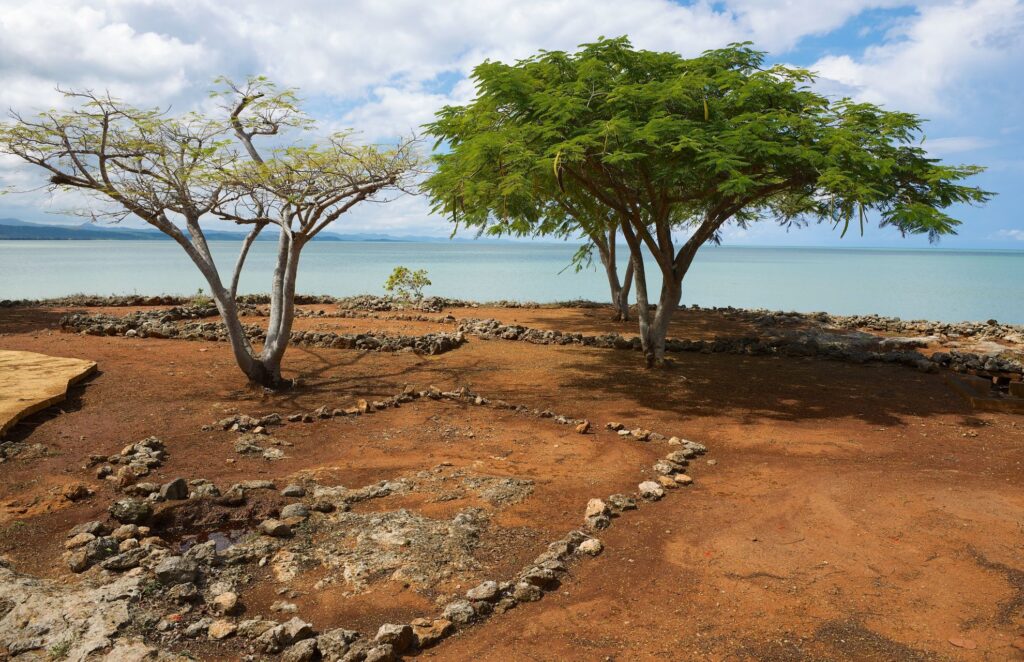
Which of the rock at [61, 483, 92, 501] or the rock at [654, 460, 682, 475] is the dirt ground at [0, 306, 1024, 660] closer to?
the rock at [61, 483, 92, 501]

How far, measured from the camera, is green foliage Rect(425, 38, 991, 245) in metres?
9.41

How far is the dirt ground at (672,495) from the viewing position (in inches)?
169

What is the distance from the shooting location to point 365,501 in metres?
6.24

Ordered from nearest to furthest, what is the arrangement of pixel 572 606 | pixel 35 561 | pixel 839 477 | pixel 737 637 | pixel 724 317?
pixel 737 637 → pixel 572 606 → pixel 35 561 → pixel 839 477 → pixel 724 317

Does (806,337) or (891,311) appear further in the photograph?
(891,311)

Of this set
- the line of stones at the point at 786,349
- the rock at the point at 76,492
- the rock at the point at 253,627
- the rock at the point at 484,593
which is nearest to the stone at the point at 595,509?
the rock at the point at 484,593

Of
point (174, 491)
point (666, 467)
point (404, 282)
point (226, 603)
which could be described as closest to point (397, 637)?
point (226, 603)

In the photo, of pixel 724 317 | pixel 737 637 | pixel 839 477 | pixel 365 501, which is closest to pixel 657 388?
pixel 839 477

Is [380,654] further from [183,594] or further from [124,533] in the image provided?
[124,533]

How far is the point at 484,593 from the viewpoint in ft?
14.9

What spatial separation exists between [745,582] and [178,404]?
8.21 meters

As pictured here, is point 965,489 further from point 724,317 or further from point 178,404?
point 724,317

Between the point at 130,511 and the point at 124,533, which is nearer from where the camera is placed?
the point at 124,533

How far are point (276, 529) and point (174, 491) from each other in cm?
144
